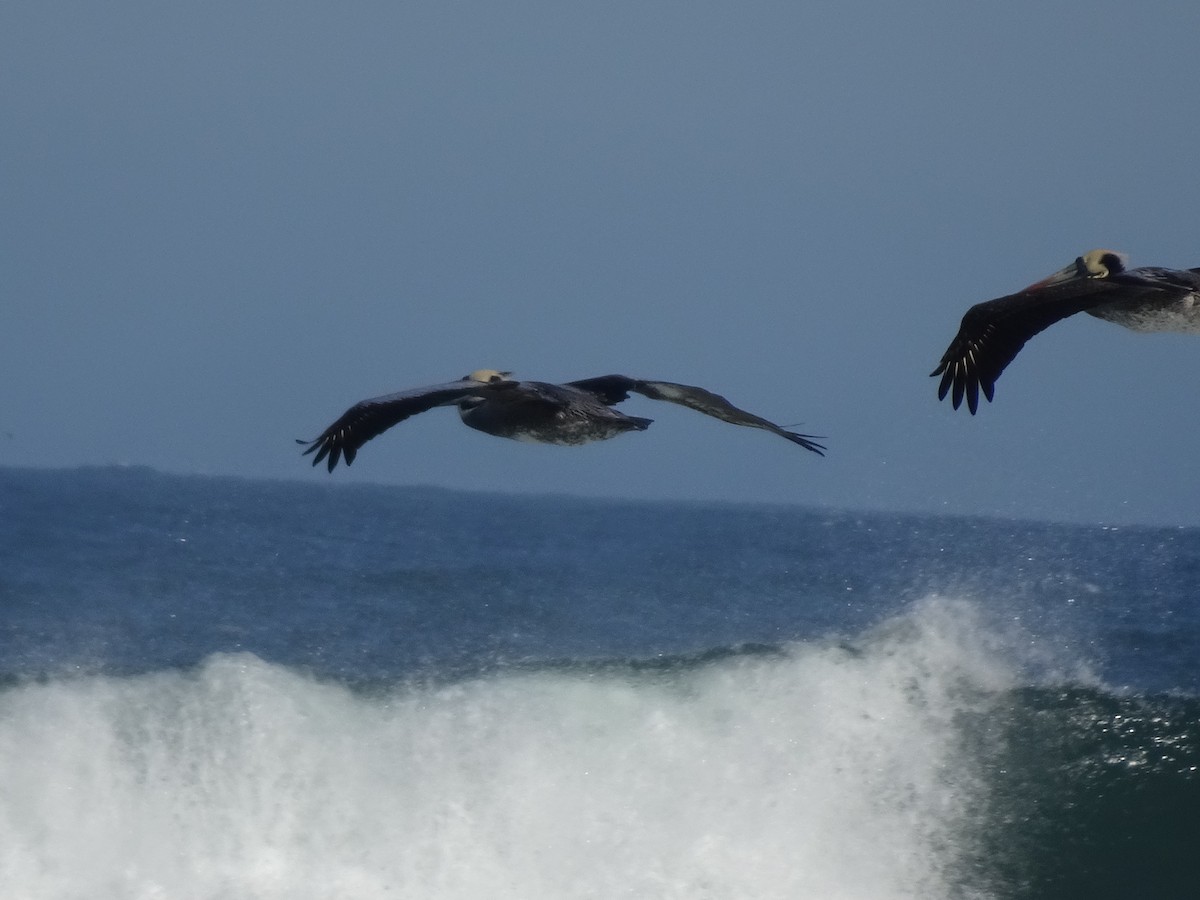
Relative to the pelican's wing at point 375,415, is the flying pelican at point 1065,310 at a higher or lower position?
higher

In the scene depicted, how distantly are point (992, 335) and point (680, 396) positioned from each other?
5.63 feet

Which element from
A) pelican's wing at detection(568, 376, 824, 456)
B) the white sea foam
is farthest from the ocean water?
pelican's wing at detection(568, 376, 824, 456)

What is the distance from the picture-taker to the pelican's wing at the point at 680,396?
367 inches

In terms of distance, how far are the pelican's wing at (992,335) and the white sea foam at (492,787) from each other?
5.58m

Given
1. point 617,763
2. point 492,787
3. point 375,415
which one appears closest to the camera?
point 375,415

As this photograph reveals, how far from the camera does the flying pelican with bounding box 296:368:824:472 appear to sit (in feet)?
28.3

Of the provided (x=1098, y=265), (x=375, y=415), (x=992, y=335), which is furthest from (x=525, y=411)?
(x=1098, y=265)

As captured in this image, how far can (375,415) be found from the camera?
8.70 m

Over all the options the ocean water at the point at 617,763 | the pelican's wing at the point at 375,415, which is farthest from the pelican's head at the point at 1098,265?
the ocean water at the point at 617,763

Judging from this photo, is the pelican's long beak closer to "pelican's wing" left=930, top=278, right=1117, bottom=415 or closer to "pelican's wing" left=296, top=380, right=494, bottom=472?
"pelican's wing" left=930, top=278, right=1117, bottom=415

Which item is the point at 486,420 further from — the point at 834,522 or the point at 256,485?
the point at 256,485

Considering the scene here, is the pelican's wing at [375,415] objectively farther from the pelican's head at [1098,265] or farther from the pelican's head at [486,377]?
the pelican's head at [1098,265]

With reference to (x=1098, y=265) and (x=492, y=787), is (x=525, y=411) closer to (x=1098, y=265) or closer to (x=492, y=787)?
(x=1098, y=265)

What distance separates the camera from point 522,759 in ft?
46.9
